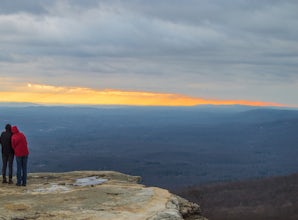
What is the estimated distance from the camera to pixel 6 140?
3130 cm

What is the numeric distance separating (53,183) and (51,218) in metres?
10.7

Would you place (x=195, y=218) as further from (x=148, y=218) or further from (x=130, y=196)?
(x=148, y=218)

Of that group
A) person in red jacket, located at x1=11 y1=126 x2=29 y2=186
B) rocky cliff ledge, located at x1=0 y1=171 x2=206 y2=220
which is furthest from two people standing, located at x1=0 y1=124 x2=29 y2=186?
rocky cliff ledge, located at x1=0 y1=171 x2=206 y2=220

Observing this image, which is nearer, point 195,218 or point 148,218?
point 148,218

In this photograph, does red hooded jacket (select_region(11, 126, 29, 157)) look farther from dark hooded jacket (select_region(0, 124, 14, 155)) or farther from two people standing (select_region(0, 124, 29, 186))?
dark hooded jacket (select_region(0, 124, 14, 155))

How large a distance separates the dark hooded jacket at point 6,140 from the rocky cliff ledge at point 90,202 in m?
2.48

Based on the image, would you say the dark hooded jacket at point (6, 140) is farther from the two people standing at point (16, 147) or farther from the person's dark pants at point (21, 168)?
the person's dark pants at point (21, 168)

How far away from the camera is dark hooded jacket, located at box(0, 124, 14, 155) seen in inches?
1227

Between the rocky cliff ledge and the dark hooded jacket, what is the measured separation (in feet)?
8.13

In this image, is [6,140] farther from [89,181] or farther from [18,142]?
Result: [89,181]

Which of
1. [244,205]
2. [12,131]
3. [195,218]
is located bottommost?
[244,205]

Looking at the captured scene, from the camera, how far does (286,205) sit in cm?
18900

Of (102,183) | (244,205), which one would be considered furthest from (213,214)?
(102,183)

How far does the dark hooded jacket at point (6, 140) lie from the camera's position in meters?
31.2
